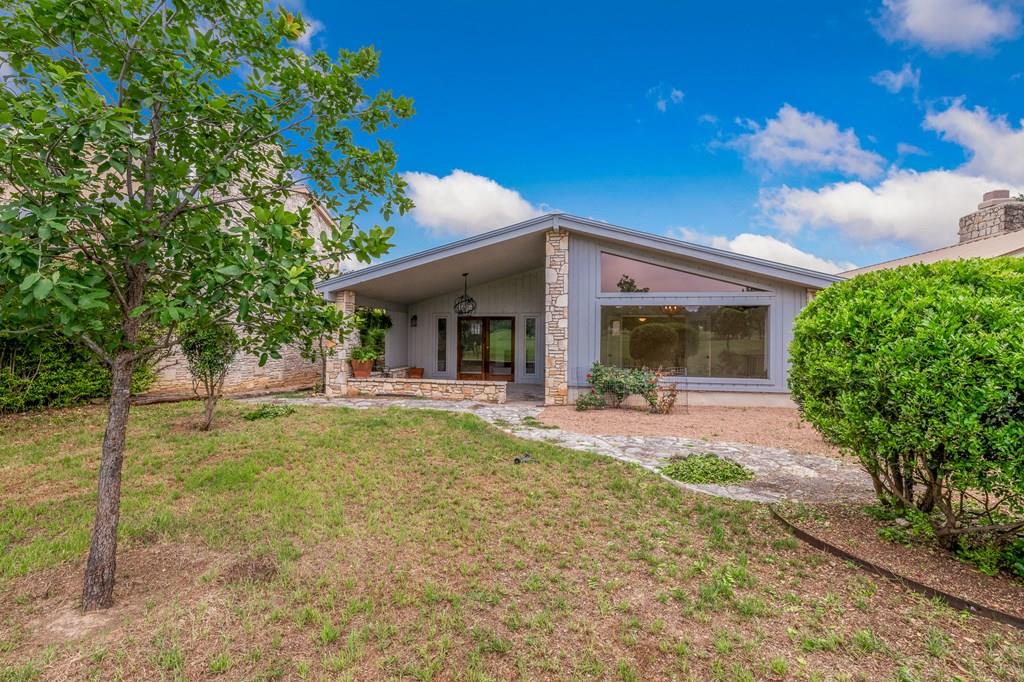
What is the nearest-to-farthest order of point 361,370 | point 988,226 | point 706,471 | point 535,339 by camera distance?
point 706,471 < point 361,370 < point 988,226 < point 535,339

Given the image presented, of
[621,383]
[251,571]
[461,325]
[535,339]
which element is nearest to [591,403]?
[621,383]

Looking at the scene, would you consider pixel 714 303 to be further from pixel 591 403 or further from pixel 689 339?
pixel 591 403

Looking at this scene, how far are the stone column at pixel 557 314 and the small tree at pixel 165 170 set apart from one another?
22.5ft

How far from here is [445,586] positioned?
2.73 meters

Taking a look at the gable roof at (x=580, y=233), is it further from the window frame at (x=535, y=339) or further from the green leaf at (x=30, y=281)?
the green leaf at (x=30, y=281)

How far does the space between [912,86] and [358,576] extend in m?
15.9

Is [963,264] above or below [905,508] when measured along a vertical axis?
above

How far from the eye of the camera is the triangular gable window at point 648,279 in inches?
373

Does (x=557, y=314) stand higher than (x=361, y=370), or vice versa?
(x=557, y=314)

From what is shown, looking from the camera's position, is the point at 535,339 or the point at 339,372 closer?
the point at 339,372

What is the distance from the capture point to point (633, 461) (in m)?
5.22

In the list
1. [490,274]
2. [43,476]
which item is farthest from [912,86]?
[43,476]

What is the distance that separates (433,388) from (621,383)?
464 centimetres

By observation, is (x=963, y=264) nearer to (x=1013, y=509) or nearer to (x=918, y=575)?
(x=1013, y=509)
